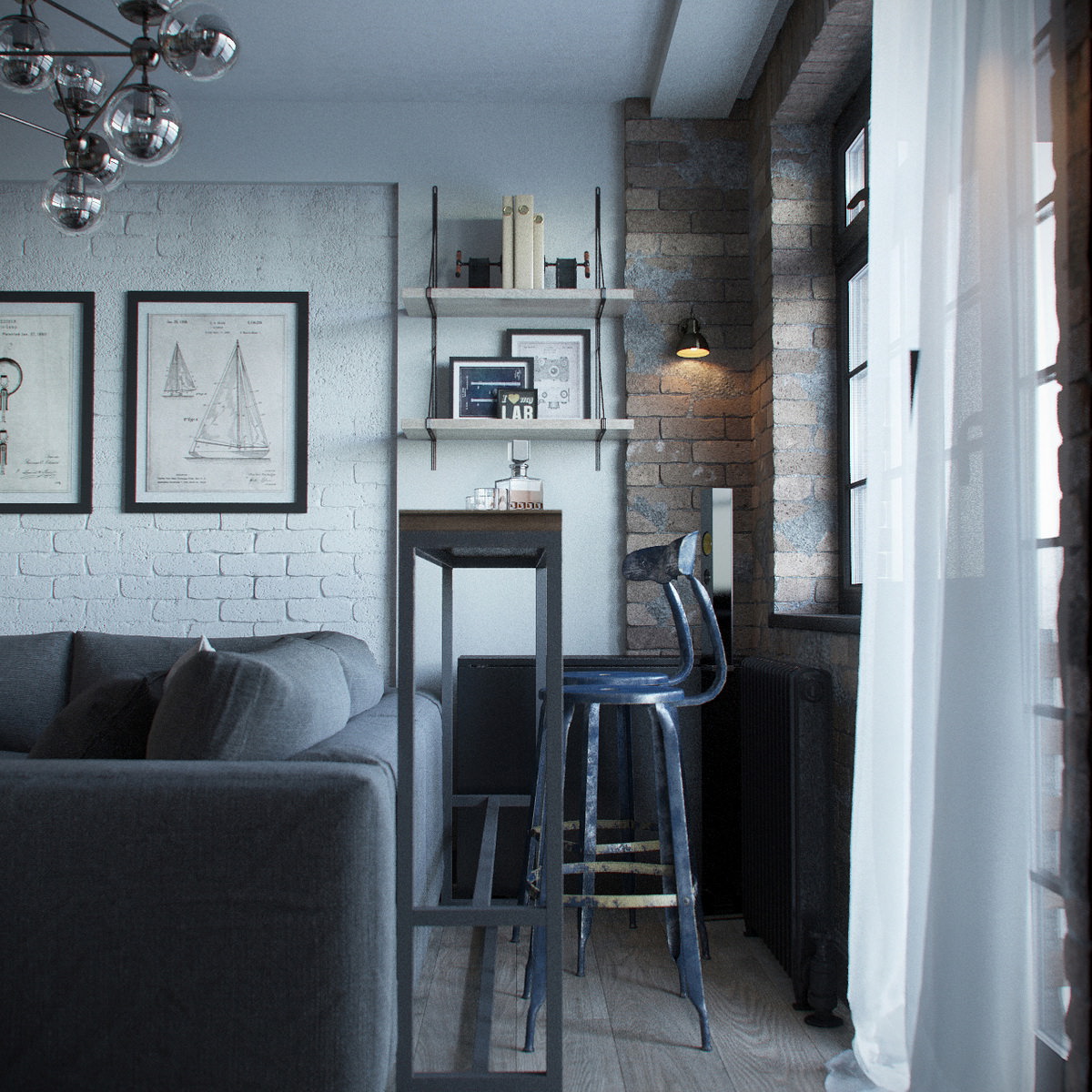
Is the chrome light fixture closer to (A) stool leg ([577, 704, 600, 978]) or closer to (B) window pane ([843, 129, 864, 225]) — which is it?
(A) stool leg ([577, 704, 600, 978])

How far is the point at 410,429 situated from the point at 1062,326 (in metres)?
2.15

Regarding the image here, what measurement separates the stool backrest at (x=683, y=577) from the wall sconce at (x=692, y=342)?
1.12 metres

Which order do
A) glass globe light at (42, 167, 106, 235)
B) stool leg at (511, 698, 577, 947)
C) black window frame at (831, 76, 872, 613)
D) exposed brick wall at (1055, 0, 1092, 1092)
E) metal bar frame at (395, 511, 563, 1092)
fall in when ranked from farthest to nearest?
black window frame at (831, 76, 872, 613) → stool leg at (511, 698, 577, 947) → glass globe light at (42, 167, 106, 235) → metal bar frame at (395, 511, 563, 1092) → exposed brick wall at (1055, 0, 1092, 1092)

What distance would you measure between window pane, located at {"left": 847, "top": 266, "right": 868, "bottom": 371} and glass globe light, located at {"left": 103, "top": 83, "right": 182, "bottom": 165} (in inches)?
73.0

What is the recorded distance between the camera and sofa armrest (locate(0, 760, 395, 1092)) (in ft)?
4.65

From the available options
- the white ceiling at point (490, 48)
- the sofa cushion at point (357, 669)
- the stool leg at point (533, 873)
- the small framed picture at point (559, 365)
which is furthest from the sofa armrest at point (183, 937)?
the white ceiling at point (490, 48)

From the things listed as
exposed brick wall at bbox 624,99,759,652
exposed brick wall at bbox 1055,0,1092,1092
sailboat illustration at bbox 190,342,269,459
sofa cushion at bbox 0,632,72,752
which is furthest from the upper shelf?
exposed brick wall at bbox 1055,0,1092,1092

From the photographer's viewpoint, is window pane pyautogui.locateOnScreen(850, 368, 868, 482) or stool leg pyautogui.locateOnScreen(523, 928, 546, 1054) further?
window pane pyautogui.locateOnScreen(850, 368, 868, 482)

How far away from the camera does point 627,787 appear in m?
2.51

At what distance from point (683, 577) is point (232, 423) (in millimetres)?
1891

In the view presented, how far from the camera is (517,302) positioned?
3.11 m

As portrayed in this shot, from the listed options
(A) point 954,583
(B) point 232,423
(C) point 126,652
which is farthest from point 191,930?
(B) point 232,423

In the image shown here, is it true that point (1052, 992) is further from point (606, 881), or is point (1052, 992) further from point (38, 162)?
point (38, 162)

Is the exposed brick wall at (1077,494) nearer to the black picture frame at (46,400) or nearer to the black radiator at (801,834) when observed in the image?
the black radiator at (801,834)
